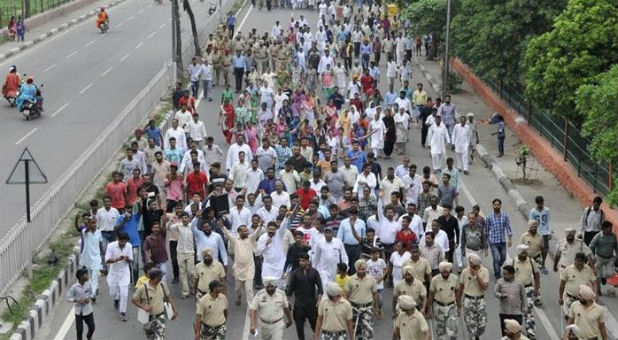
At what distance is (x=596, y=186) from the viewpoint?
982 inches

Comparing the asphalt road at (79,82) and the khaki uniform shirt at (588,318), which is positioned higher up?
the khaki uniform shirt at (588,318)

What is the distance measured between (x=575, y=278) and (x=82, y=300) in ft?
19.7

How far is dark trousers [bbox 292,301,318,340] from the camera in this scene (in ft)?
54.2

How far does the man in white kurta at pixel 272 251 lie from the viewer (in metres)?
18.2

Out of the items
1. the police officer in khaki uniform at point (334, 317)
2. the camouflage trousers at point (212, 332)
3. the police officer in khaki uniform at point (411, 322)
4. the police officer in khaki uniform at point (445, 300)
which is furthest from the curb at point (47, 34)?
the police officer in khaki uniform at point (411, 322)

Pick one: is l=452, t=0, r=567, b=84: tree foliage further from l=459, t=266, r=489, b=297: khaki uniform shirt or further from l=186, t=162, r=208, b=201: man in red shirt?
l=459, t=266, r=489, b=297: khaki uniform shirt

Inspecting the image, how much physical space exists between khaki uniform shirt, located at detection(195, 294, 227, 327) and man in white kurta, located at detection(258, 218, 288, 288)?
8.61 ft

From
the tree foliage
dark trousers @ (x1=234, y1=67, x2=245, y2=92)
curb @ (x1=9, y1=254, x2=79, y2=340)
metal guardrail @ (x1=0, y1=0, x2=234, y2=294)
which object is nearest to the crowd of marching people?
curb @ (x1=9, y1=254, x2=79, y2=340)

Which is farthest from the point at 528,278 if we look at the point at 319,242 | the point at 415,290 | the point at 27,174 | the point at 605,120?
the point at 27,174

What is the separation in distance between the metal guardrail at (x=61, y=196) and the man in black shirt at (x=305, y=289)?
453 cm

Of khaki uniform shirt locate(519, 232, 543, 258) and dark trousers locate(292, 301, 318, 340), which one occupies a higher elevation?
khaki uniform shirt locate(519, 232, 543, 258)

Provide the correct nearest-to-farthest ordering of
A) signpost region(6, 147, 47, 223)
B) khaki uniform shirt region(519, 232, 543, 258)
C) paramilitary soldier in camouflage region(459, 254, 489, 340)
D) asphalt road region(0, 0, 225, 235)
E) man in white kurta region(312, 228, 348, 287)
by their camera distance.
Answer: paramilitary soldier in camouflage region(459, 254, 489, 340) < man in white kurta region(312, 228, 348, 287) < khaki uniform shirt region(519, 232, 543, 258) < signpost region(6, 147, 47, 223) < asphalt road region(0, 0, 225, 235)

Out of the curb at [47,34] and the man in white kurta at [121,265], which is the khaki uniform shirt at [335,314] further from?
the curb at [47,34]

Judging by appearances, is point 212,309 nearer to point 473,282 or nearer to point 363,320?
point 363,320
